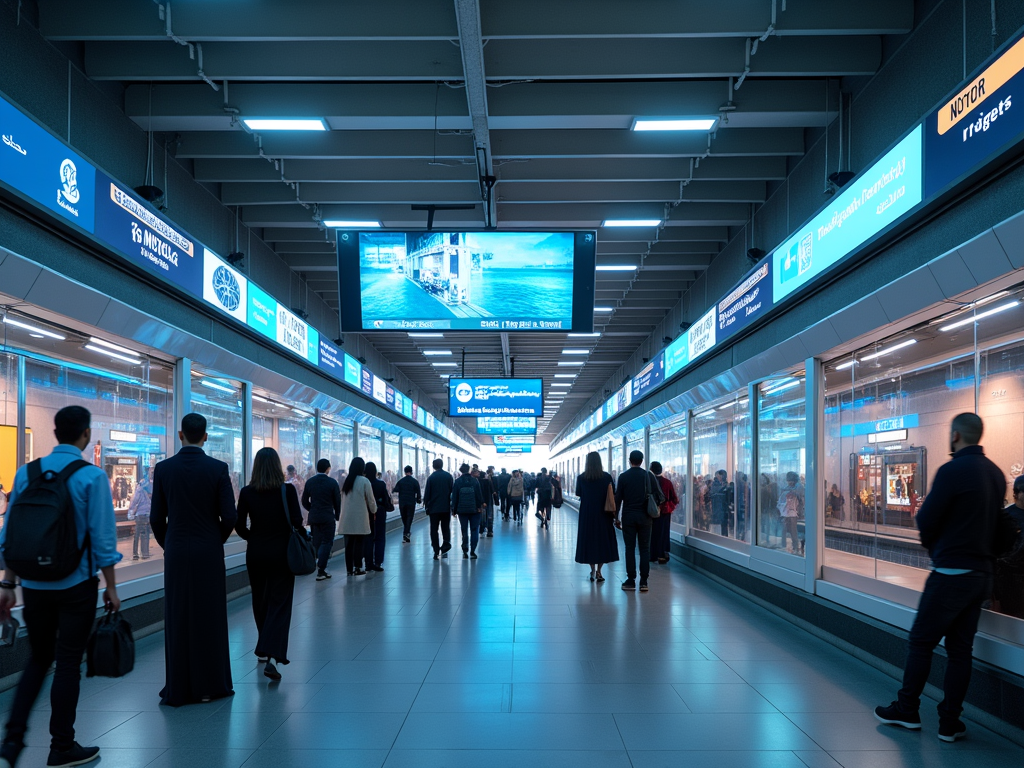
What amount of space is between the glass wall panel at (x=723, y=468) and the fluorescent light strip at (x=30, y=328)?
7.33m

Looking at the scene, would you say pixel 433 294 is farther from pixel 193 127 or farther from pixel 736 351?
pixel 736 351

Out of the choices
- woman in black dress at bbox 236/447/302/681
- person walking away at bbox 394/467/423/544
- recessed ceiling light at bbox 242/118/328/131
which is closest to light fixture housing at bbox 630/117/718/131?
recessed ceiling light at bbox 242/118/328/131

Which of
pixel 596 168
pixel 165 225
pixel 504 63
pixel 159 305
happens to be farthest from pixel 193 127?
pixel 596 168

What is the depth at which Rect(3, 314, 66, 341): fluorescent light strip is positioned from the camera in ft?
17.4

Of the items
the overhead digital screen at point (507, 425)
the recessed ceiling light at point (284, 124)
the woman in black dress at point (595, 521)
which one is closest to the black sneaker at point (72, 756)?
the recessed ceiling light at point (284, 124)

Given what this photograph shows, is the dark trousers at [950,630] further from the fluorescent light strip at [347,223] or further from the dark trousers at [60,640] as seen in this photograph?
the fluorescent light strip at [347,223]

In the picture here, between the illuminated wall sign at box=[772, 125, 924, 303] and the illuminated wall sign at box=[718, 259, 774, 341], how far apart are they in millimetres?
372

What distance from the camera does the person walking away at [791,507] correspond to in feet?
26.1

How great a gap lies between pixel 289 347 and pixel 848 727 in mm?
8826

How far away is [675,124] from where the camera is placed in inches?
281

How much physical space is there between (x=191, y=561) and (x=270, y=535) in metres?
0.67

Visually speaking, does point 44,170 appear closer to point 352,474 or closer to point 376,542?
point 352,474

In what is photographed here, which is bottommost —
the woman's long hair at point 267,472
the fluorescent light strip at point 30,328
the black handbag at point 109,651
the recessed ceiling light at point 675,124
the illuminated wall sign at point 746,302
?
the black handbag at point 109,651

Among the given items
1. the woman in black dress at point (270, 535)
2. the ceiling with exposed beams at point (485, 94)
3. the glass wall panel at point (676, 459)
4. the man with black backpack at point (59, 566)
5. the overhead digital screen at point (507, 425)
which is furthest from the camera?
the overhead digital screen at point (507, 425)
